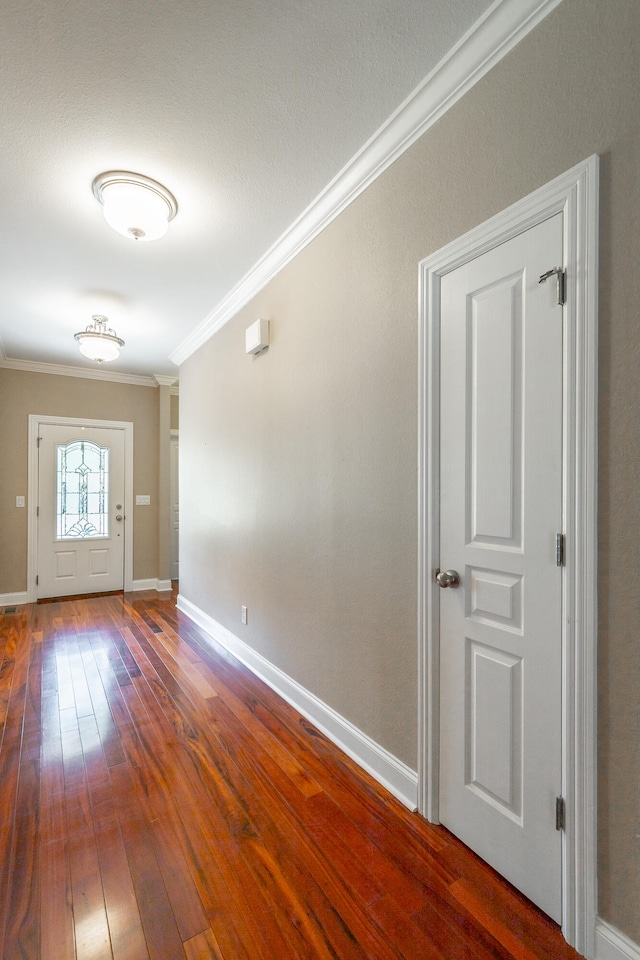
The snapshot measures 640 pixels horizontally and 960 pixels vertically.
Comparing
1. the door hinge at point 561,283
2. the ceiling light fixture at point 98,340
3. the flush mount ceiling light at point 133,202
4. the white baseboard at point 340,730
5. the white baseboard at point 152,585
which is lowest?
the white baseboard at point 152,585

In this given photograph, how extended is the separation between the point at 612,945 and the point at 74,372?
6112 mm

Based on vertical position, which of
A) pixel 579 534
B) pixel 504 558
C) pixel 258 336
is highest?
pixel 258 336

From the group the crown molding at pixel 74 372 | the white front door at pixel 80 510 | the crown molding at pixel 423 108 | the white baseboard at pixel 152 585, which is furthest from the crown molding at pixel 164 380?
the crown molding at pixel 423 108

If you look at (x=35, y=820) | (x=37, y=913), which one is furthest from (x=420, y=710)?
(x=35, y=820)

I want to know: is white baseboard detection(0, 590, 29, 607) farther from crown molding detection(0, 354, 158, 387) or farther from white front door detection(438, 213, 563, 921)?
white front door detection(438, 213, 563, 921)

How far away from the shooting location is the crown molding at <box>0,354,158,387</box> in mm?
4969

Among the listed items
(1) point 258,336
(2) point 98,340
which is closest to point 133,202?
(1) point 258,336

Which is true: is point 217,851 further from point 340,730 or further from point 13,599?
point 13,599

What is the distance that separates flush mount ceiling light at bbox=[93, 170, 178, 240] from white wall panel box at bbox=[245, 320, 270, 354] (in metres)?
0.78

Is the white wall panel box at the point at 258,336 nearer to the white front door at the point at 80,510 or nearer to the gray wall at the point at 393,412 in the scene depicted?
the gray wall at the point at 393,412

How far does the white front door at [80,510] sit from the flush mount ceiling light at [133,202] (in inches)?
144

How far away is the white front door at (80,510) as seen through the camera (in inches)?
200

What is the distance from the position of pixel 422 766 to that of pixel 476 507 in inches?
39.6

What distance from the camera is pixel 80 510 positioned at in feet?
17.3
